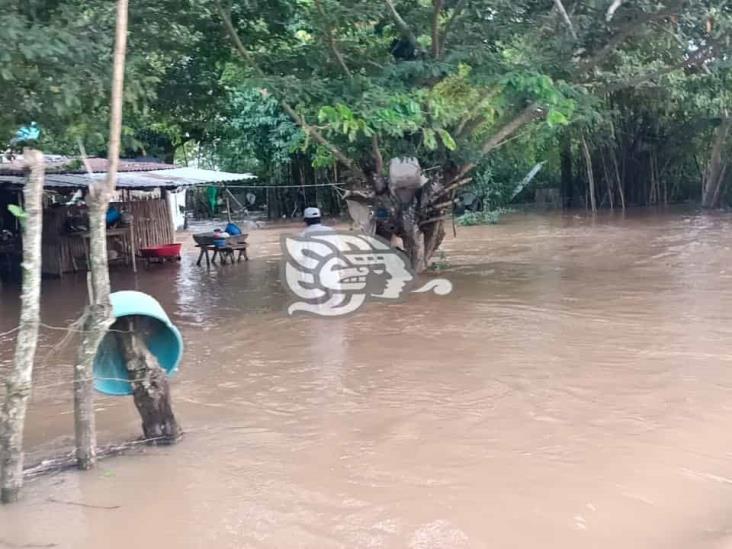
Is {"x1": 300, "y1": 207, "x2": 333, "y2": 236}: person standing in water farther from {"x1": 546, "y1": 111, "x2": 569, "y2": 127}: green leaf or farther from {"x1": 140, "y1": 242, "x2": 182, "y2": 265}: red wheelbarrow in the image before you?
{"x1": 140, "y1": 242, "x2": 182, "y2": 265}: red wheelbarrow

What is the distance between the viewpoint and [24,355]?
12.3 ft

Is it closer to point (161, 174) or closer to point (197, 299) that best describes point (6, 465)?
point (197, 299)

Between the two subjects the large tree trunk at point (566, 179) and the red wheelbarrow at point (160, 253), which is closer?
the red wheelbarrow at point (160, 253)

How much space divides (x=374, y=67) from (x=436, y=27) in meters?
0.94

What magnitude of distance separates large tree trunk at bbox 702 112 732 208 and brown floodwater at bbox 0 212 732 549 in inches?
547

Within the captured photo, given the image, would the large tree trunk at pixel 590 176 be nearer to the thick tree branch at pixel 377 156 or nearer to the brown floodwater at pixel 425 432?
the thick tree branch at pixel 377 156

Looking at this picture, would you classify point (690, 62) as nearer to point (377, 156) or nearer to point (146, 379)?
point (377, 156)

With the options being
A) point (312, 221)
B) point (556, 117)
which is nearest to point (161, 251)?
point (312, 221)

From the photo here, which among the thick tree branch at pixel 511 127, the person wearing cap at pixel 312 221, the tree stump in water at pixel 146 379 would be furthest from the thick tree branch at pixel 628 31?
the tree stump in water at pixel 146 379

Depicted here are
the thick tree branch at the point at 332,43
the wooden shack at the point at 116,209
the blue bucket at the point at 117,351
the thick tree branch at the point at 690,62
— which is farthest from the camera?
the wooden shack at the point at 116,209

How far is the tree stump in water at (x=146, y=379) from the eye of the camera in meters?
4.57

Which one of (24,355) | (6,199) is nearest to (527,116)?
(24,355)

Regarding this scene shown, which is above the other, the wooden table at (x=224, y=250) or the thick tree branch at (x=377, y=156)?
the thick tree branch at (x=377, y=156)

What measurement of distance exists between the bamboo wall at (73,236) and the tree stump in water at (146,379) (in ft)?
33.4
